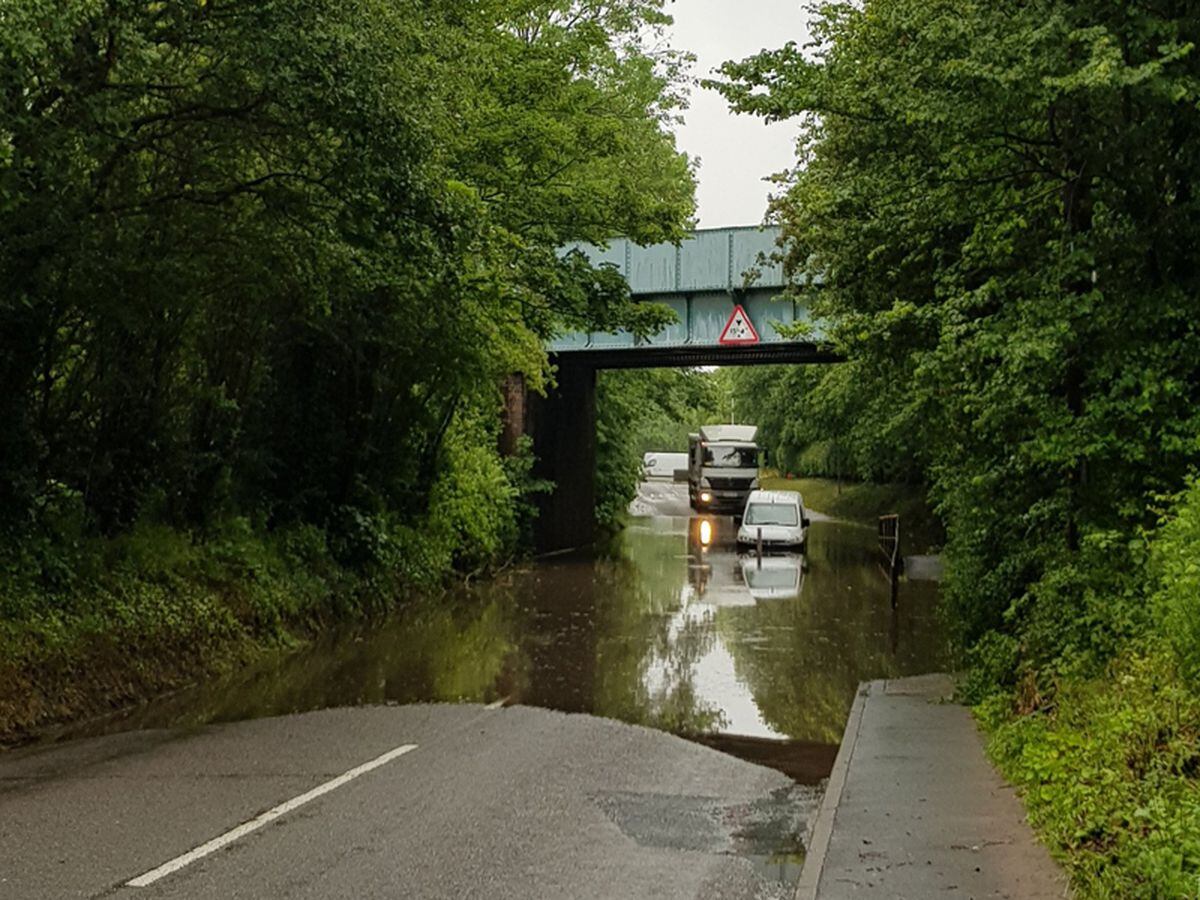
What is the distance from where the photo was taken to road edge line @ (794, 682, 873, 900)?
23.3ft

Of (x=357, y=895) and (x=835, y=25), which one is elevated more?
(x=835, y=25)

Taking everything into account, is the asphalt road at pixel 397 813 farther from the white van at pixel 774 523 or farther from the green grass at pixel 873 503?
the white van at pixel 774 523

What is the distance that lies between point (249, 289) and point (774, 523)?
25.2m

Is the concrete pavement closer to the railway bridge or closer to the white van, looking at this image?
the railway bridge

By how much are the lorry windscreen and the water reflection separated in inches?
1151

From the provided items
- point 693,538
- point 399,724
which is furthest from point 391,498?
point 693,538

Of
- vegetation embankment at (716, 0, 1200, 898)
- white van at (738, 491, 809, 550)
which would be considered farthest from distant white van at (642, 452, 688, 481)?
vegetation embankment at (716, 0, 1200, 898)

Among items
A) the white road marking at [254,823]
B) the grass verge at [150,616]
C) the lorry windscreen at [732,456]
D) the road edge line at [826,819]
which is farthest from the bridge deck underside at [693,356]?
the white road marking at [254,823]

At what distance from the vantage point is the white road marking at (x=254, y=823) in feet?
24.2

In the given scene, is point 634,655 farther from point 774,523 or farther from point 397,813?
point 774,523

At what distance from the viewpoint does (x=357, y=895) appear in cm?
707

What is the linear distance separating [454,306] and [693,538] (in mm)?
30883

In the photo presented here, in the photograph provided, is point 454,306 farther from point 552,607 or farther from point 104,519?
point 552,607

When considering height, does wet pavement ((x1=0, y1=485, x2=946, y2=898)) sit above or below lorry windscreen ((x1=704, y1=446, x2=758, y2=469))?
below
